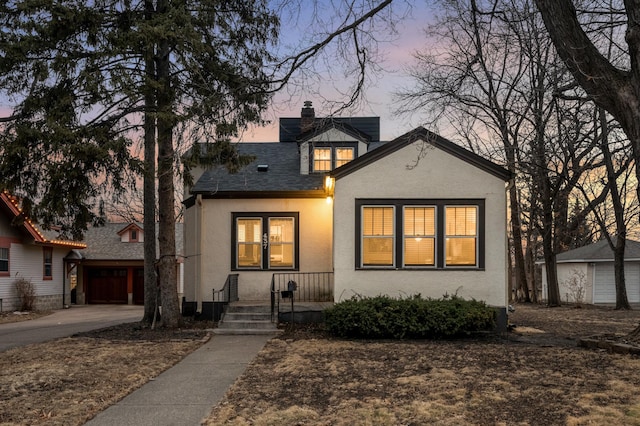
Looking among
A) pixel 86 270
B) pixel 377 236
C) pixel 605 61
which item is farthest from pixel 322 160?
pixel 86 270

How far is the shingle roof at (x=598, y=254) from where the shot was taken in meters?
29.0

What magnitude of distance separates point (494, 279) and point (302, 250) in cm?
528

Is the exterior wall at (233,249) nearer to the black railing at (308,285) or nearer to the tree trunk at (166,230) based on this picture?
the black railing at (308,285)

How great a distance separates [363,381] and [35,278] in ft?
73.7

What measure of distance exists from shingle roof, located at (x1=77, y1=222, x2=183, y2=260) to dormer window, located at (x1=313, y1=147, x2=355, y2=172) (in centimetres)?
1708

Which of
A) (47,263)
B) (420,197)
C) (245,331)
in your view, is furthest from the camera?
(47,263)

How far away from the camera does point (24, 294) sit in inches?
952

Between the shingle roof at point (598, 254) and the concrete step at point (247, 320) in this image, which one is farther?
the shingle roof at point (598, 254)

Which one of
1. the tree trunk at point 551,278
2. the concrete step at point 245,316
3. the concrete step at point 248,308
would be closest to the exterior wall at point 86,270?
Result: the concrete step at point 248,308

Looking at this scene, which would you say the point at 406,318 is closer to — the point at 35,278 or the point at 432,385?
the point at 432,385

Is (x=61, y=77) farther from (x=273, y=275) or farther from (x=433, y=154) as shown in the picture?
(x=433, y=154)

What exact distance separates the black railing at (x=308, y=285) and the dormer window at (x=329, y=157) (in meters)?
3.56

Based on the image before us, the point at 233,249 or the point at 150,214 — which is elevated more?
the point at 150,214

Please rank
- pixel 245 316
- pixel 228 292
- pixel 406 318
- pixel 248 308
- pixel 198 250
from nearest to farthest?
1. pixel 406 318
2. pixel 245 316
3. pixel 248 308
4. pixel 228 292
5. pixel 198 250
